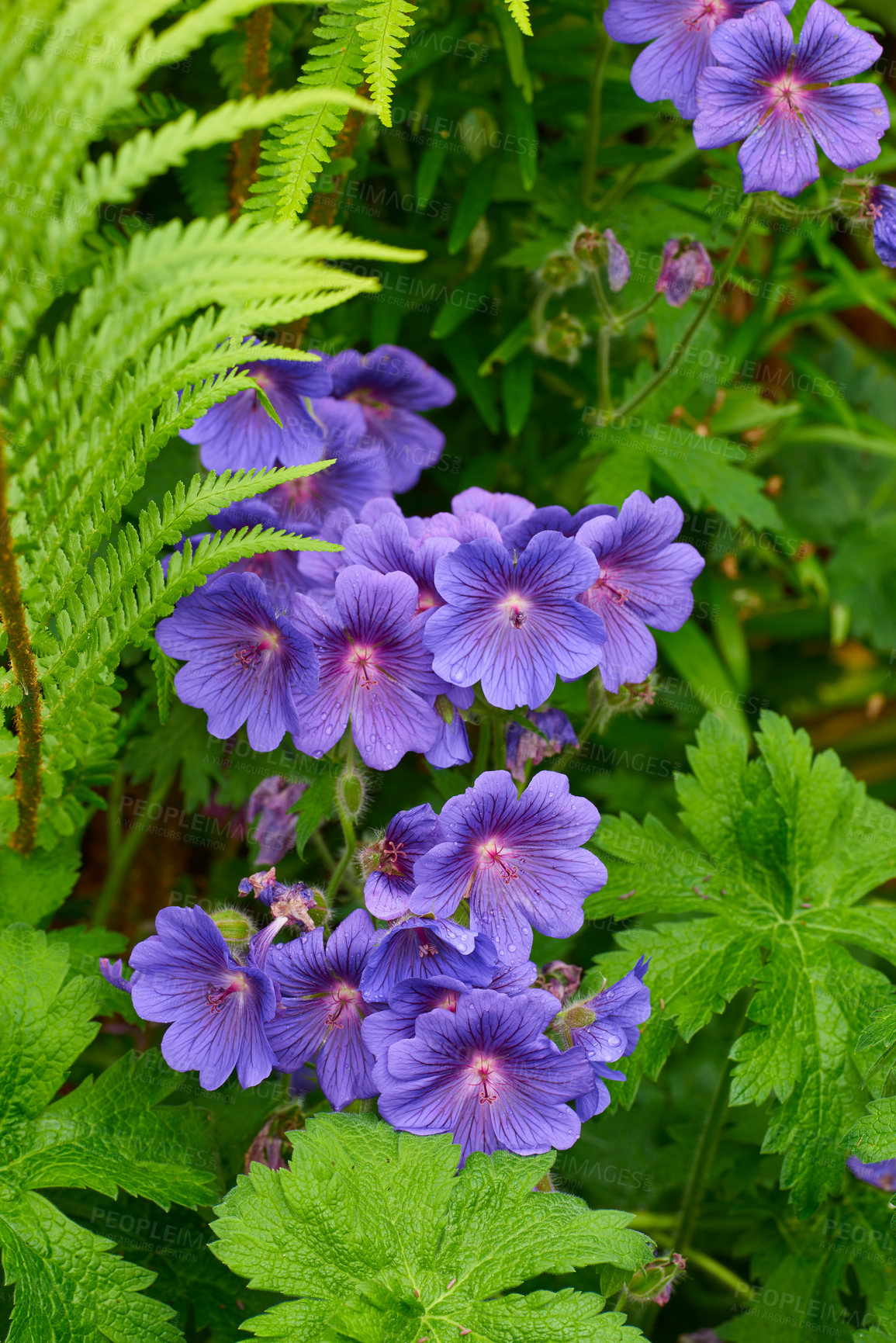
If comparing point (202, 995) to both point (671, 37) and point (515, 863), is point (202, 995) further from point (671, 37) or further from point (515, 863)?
point (671, 37)

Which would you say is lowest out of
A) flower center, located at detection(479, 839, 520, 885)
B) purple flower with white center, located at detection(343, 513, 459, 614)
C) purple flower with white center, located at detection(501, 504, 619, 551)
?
flower center, located at detection(479, 839, 520, 885)

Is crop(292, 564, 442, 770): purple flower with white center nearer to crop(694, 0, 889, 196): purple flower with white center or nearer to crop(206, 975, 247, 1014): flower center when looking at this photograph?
crop(206, 975, 247, 1014): flower center

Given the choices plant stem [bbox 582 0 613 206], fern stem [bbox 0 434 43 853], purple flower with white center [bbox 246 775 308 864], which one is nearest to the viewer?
fern stem [bbox 0 434 43 853]

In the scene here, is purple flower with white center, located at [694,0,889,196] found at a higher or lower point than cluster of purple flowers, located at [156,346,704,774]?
higher

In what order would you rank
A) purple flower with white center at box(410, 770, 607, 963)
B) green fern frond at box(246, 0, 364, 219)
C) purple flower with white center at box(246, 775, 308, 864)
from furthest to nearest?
purple flower with white center at box(246, 775, 308, 864)
green fern frond at box(246, 0, 364, 219)
purple flower with white center at box(410, 770, 607, 963)

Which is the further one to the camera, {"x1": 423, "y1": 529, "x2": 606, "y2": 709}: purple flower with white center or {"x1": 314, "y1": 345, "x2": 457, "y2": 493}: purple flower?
{"x1": 314, "y1": 345, "x2": 457, "y2": 493}: purple flower

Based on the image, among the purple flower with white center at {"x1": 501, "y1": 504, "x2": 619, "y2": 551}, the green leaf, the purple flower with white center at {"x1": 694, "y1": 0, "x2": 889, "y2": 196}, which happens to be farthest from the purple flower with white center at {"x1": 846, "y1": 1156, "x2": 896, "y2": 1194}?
the purple flower with white center at {"x1": 694, "y1": 0, "x2": 889, "y2": 196}

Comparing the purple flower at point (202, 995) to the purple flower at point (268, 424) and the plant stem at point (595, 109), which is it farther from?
the plant stem at point (595, 109)
